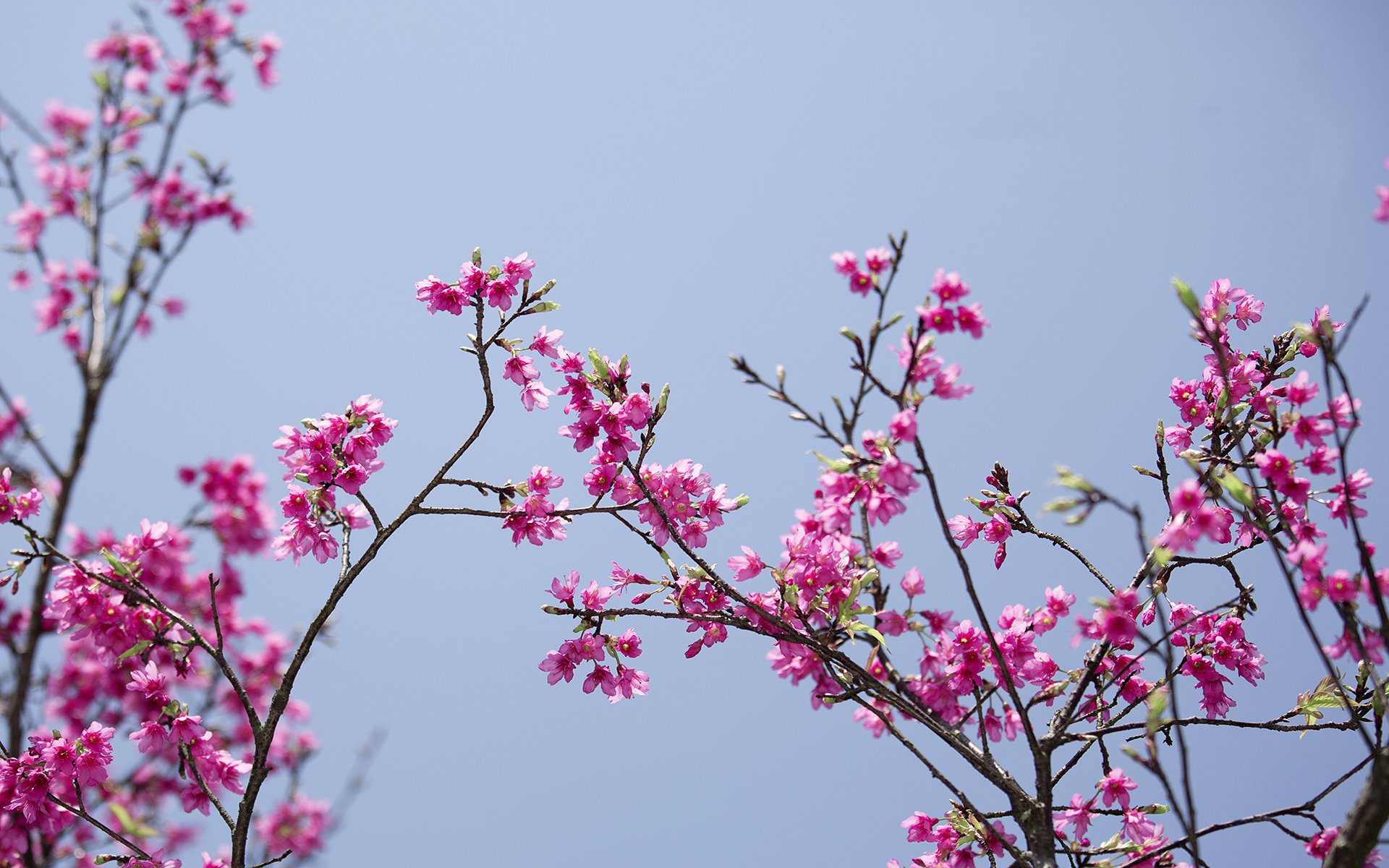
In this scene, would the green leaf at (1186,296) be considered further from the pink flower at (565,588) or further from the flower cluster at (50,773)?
the flower cluster at (50,773)

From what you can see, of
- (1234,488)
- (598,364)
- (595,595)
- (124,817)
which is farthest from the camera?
(595,595)

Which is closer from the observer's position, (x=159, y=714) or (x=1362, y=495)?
(x=1362, y=495)

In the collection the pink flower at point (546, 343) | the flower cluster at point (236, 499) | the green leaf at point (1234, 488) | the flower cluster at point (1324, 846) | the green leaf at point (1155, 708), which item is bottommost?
the flower cluster at point (1324, 846)

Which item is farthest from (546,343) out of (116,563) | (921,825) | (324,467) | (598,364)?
(921,825)

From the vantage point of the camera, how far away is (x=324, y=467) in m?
2.92

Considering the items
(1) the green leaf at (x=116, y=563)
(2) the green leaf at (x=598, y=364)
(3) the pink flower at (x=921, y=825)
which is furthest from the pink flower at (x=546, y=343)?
(3) the pink flower at (x=921, y=825)

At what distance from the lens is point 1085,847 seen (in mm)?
2924

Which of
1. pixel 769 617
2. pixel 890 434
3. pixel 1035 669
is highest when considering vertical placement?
pixel 890 434

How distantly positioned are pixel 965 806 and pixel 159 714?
2710mm

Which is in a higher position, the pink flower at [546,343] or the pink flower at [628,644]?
the pink flower at [546,343]

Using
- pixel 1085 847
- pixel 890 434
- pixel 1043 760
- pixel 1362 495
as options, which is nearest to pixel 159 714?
pixel 890 434

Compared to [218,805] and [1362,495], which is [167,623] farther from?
[1362,495]

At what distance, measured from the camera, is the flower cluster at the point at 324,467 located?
2883mm

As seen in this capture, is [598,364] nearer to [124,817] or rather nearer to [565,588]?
[565,588]
